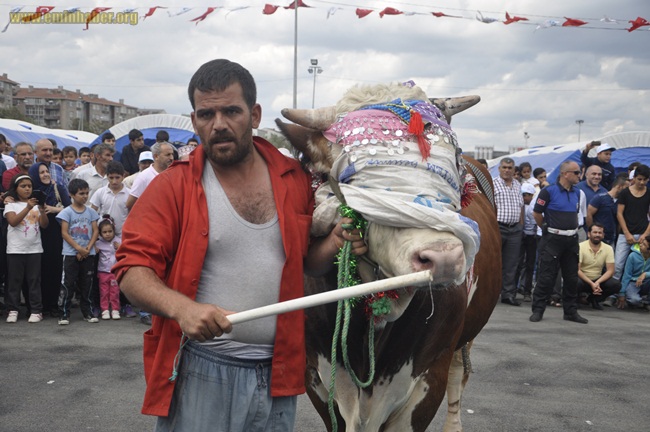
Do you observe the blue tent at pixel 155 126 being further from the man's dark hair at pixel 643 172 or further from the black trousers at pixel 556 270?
the man's dark hair at pixel 643 172

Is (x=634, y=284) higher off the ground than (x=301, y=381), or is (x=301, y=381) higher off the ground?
(x=301, y=381)

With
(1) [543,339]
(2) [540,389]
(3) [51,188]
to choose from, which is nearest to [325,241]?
(2) [540,389]

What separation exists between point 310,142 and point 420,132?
514 mm

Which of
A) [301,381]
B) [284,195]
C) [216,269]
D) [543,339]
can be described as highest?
[284,195]

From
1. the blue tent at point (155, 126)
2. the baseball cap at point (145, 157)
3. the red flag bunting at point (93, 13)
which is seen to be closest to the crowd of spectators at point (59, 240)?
the baseball cap at point (145, 157)

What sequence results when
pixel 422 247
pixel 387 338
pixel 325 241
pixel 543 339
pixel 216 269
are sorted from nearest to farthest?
pixel 422 247 < pixel 216 269 < pixel 325 241 < pixel 387 338 < pixel 543 339

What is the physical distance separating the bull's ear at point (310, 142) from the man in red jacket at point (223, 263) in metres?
0.28

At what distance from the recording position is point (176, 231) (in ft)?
8.20

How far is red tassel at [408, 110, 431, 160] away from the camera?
2.66 meters

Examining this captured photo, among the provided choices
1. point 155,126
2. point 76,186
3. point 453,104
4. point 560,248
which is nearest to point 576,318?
point 560,248

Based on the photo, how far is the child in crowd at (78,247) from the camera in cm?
837

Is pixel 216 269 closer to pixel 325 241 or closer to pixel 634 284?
pixel 325 241

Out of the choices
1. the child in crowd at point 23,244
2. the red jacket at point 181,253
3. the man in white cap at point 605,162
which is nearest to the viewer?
the red jacket at point 181,253

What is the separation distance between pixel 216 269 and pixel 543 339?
6.73m
